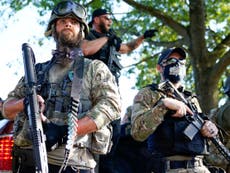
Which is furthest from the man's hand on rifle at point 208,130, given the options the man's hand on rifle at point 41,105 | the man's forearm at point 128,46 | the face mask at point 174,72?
the man's hand on rifle at point 41,105

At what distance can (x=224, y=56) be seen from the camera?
37.9 ft

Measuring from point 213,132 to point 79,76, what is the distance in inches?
68.1

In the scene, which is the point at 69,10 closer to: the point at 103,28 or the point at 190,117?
the point at 190,117

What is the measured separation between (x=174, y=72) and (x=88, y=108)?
1.51 m

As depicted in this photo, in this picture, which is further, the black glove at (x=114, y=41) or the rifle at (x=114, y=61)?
the black glove at (x=114, y=41)

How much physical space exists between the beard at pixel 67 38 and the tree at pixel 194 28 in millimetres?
7558

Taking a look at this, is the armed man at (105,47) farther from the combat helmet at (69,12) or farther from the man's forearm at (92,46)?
the combat helmet at (69,12)

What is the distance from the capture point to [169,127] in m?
4.79

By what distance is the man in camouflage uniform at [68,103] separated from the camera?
353 cm

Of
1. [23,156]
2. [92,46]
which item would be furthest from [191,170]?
[23,156]

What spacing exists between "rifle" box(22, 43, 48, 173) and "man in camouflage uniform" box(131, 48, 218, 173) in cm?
139

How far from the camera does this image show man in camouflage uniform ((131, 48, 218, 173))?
15.2 feet

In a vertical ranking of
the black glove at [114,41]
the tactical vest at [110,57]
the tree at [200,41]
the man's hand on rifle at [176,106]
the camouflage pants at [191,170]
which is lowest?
the camouflage pants at [191,170]

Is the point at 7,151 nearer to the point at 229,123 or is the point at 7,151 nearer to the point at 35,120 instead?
the point at 35,120
